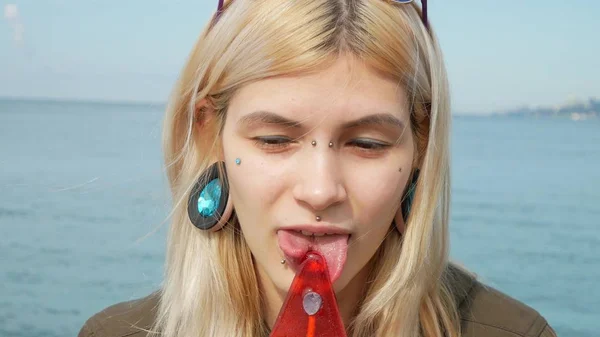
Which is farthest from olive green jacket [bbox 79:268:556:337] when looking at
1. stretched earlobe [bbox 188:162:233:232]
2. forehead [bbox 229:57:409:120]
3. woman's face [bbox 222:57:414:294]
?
forehead [bbox 229:57:409:120]

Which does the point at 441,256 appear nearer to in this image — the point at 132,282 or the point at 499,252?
the point at 132,282

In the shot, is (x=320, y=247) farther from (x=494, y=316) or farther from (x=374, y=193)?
(x=494, y=316)

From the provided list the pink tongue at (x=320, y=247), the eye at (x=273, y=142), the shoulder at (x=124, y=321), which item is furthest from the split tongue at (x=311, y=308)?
the shoulder at (x=124, y=321)

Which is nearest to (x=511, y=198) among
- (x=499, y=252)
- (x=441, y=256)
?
(x=499, y=252)

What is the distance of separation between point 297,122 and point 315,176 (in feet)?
0.53

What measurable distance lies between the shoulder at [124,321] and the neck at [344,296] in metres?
0.48

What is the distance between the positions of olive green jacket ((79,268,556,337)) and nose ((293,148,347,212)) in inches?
33.1

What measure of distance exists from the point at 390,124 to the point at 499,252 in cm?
905

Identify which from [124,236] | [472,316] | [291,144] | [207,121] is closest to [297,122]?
[291,144]

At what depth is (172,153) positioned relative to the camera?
2758mm

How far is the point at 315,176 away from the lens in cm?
223

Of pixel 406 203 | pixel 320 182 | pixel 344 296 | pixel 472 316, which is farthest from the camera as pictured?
pixel 472 316

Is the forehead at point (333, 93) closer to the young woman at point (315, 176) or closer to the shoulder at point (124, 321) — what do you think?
the young woman at point (315, 176)

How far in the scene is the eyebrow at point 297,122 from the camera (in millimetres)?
2275
